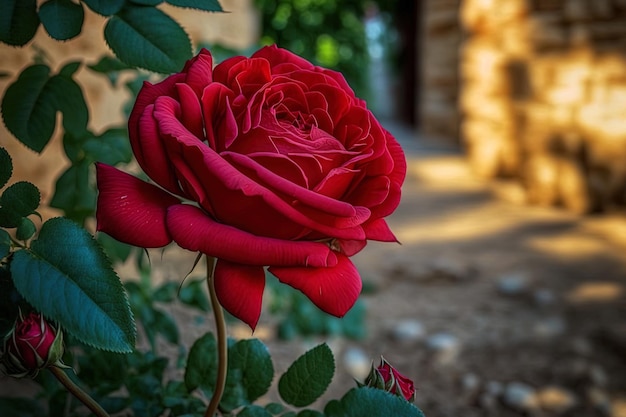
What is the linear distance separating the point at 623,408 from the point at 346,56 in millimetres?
5334

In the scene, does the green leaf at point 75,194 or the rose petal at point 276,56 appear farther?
the green leaf at point 75,194

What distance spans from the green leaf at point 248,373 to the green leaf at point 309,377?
0.16 ft

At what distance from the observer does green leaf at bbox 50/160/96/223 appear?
944mm

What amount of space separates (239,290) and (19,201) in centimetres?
21

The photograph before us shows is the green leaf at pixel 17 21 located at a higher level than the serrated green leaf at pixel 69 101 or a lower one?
higher

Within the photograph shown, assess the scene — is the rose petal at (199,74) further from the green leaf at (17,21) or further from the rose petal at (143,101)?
the green leaf at (17,21)

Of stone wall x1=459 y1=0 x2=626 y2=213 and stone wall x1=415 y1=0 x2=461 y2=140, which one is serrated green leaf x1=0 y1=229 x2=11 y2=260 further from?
stone wall x1=415 y1=0 x2=461 y2=140

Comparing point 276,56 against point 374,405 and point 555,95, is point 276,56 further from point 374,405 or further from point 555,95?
point 555,95

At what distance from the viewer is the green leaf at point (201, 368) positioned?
71cm

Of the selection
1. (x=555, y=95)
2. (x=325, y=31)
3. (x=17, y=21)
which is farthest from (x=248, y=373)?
(x=325, y=31)

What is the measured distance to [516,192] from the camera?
3875 millimetres

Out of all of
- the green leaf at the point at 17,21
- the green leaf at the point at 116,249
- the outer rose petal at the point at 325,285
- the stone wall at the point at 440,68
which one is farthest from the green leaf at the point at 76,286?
the stone wall at the point at 440,68

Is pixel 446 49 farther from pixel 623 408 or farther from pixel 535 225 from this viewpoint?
pixel 623 408

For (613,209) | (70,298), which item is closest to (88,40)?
(70,298)
